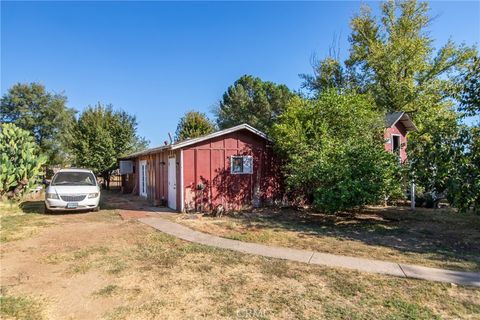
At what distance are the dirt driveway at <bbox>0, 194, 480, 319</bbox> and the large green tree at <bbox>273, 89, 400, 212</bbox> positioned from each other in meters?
5.01

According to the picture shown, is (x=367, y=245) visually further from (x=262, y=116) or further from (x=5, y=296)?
(x=262, y=116)

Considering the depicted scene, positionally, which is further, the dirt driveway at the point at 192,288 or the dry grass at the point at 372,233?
the dry grass at the point at 372,233

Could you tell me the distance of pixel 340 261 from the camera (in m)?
5.92

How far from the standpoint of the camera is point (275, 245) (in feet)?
23.4

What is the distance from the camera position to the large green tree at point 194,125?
1204 inches

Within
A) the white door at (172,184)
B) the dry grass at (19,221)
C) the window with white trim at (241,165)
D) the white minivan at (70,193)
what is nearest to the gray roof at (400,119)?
the window with white trim at (241,165)

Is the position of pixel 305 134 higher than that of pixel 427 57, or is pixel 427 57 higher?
pixel 427 57

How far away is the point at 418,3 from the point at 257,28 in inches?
758

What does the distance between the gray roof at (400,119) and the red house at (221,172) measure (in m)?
7.27

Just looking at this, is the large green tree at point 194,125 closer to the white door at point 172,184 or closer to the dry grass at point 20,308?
the white door at point 172,184

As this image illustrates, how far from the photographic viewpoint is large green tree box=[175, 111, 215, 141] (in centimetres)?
3058

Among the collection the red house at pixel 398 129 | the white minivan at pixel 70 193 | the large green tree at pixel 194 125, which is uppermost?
the large green tree at pixel 194 125

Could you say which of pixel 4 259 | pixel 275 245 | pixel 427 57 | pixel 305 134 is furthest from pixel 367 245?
pixel 427 57

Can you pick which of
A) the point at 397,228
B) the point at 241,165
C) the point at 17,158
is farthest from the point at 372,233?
the point at 17,158
